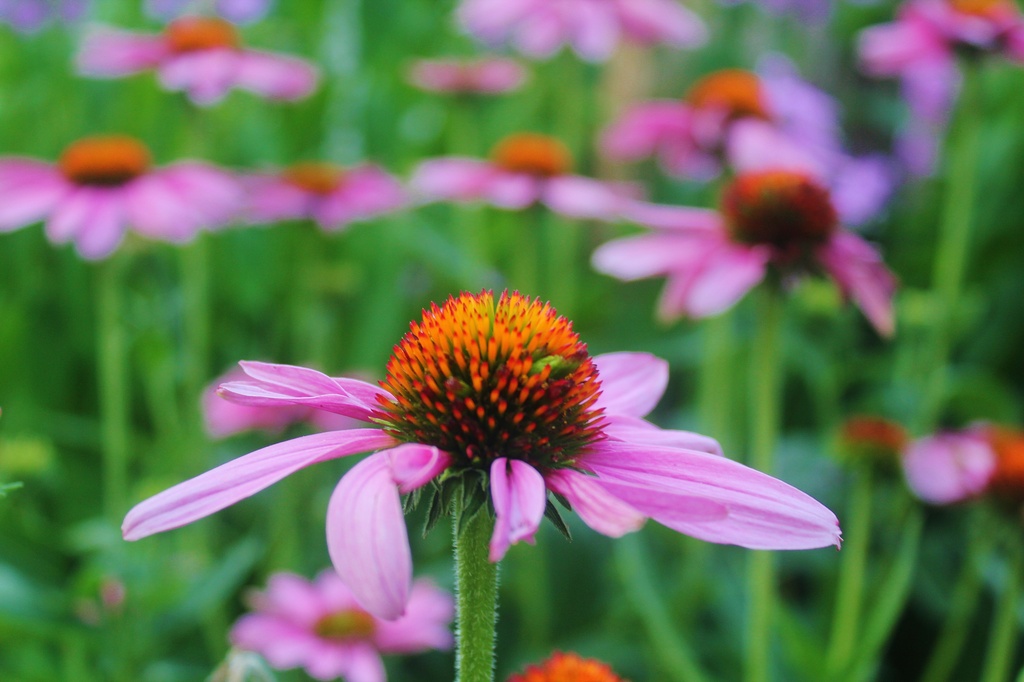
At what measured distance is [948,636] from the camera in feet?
2.90

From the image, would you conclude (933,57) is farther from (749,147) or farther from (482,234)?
(482,234)

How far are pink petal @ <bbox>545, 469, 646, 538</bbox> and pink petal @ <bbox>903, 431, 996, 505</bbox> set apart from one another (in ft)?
1.82

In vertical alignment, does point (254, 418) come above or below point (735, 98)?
below

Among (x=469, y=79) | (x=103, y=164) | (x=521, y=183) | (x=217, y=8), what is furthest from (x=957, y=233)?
(x=217, y=8)

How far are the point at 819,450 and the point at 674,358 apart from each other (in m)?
0.33

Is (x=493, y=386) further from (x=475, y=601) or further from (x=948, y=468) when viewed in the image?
(x=948, y=468)

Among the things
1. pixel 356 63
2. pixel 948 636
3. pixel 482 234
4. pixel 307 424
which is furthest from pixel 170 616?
pixel 356 63

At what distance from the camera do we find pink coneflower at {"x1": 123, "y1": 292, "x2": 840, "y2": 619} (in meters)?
0.29

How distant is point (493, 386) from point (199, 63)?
894mm

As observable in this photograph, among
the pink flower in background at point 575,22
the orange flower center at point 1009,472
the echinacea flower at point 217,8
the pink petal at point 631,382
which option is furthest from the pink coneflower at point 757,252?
the echinacea flower at point 217,8

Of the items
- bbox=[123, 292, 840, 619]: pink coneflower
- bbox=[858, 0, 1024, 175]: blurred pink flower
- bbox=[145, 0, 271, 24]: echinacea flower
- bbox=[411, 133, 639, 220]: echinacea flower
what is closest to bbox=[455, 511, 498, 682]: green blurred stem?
bbox=[123, 292, 840, 619]: pink coneflower

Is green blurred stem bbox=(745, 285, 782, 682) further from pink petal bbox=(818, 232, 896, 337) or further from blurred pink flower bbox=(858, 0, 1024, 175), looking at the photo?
blurred pink flower bbox=(858, 0, 1024, 175)

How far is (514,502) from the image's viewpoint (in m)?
0.30

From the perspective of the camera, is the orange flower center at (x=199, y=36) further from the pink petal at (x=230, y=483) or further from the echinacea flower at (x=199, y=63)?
the pink petal at (x=230, y=483)
